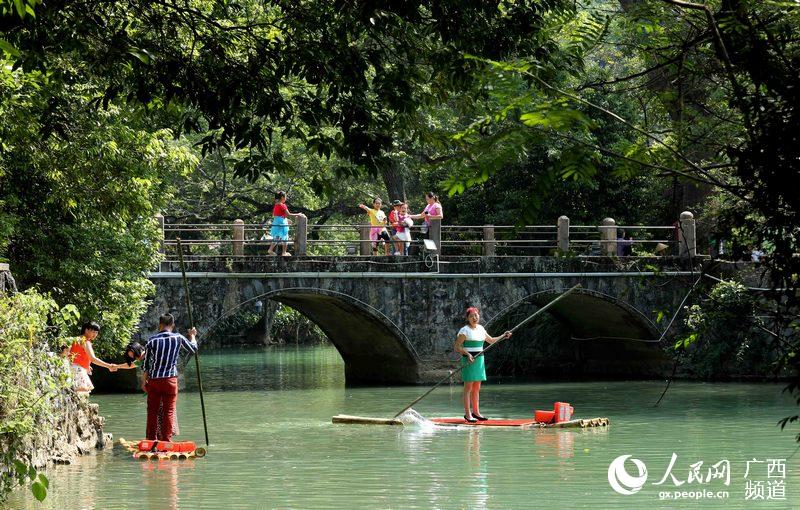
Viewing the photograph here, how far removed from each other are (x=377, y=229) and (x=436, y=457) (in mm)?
11725

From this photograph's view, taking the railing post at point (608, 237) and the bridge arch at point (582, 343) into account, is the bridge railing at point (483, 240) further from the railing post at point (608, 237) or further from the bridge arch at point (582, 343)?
the bridge arch at point (582, 343)

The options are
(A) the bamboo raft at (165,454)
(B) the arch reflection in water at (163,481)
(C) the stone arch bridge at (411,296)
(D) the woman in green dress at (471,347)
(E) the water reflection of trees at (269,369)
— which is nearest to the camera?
(B) the arch reflection in water at (163,481)

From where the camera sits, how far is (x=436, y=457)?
12.8 meters

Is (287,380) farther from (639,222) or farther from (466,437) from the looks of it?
(466,437)

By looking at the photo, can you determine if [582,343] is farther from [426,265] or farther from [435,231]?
[435,231]

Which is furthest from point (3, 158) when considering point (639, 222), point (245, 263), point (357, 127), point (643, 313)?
point (639, 222)

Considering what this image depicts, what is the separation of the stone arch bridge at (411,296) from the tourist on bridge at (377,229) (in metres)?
0.48

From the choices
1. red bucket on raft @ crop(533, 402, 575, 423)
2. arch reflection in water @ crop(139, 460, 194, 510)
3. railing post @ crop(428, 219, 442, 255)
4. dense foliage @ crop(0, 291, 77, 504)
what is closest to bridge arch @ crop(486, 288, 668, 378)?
railing post @ crop(428, 219, 442, 255)

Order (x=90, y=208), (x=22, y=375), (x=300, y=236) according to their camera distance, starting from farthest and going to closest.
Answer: (x=300, y=236)
(x=90, y=208)
(x=22, y=375)

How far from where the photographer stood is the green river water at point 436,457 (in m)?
9.99

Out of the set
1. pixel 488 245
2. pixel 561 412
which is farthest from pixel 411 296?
pixel 561 412

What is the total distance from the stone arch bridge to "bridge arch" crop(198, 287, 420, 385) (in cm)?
3

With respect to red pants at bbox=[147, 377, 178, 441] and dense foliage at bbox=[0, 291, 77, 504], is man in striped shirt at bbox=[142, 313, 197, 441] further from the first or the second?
dense foliage at bbox=[0, 291, 77, 504]

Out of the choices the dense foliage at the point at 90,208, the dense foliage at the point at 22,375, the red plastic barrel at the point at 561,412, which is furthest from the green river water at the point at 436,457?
the dense foliage at the point at 90,208
